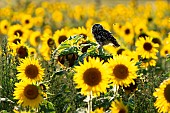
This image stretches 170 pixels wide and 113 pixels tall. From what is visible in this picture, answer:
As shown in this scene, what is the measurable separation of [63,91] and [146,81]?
0.90 meters

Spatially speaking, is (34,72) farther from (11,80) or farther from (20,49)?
(20,49)

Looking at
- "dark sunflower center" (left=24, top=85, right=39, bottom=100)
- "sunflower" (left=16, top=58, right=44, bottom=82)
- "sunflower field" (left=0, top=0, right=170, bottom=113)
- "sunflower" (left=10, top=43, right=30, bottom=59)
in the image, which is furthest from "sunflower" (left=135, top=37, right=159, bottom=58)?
"dark sunflower center" (left=24, top=85, right=39, bottom=100)

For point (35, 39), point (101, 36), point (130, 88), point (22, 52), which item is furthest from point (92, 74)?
point (35, 39)

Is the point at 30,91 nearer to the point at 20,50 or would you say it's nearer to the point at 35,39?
the point at 20,50

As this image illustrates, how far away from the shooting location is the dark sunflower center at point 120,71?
4617 millimetres

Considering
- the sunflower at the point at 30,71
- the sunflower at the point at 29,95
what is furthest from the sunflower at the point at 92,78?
the sunflower at the point at 30,71

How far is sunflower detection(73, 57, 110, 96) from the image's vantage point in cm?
435

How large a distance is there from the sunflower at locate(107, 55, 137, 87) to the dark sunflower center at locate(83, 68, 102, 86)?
8.7 inches

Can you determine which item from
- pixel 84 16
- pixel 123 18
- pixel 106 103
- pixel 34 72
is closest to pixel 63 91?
pixel 34 72

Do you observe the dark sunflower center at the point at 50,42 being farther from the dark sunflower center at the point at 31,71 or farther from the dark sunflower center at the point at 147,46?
the dark sunflower center at the point at 31,71

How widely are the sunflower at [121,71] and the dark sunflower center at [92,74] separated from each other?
221 millimetres

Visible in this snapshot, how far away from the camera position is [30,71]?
203 inches

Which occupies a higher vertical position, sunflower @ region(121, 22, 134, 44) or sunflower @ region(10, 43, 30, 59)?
sunflower @ region(121, 22, 134, 44)

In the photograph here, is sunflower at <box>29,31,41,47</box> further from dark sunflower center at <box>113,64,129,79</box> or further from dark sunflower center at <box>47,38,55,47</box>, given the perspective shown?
dark sunflower center at <box>113,64,129,79</box>
